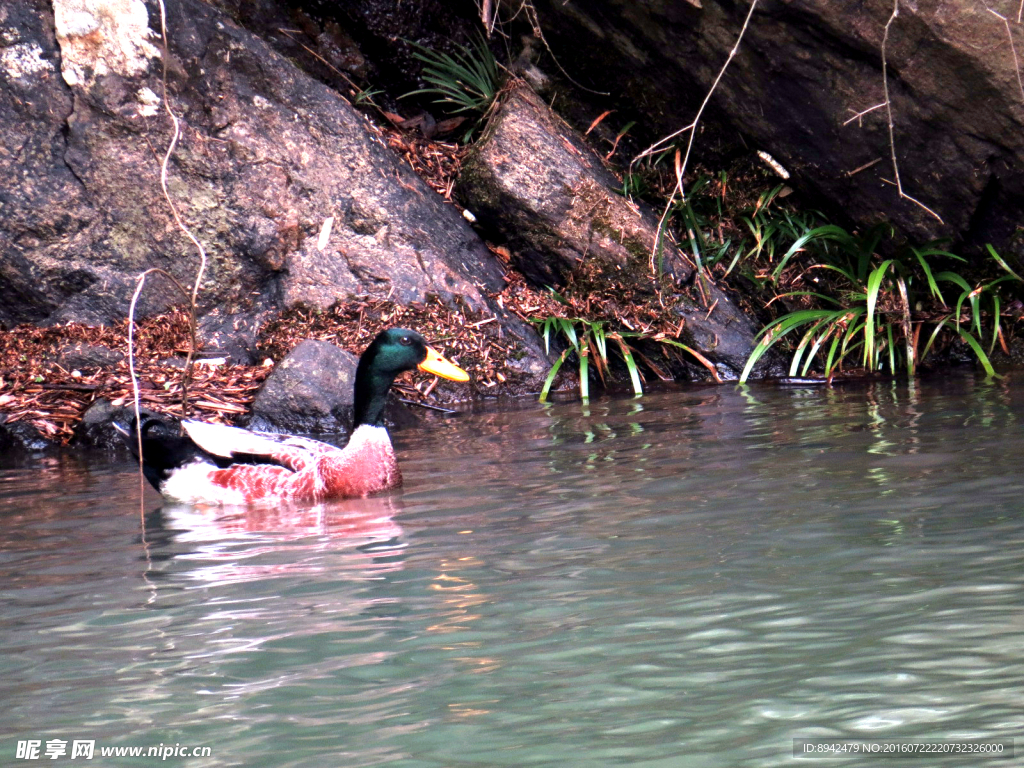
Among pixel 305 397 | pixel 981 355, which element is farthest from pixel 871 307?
pixel 305 397

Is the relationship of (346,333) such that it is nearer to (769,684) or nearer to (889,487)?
(889,487)

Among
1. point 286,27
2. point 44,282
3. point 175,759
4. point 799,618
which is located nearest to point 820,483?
point 799,618

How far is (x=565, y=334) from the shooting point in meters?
9.07

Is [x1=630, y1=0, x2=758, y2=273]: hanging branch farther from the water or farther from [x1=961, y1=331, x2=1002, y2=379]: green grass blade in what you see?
[x1=961, y1=331, x2=1002, y2=379]: green grass blade

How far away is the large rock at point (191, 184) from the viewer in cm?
860

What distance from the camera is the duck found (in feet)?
18.5

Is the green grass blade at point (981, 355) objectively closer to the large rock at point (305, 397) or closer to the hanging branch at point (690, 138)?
the hanging branch at point (690, 138)

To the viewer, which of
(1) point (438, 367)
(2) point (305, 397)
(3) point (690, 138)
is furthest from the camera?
(2) point (305, 397)

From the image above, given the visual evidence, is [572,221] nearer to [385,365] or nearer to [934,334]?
[934,334]

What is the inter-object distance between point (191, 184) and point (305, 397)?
7.98ft

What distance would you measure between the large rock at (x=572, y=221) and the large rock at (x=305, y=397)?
245 cm

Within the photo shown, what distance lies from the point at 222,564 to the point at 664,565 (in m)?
1.68

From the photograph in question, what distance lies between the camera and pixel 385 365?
20.6 feet

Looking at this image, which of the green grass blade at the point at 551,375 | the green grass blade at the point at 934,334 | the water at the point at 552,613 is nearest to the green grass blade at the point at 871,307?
the green grass blade at the point at 934,334
